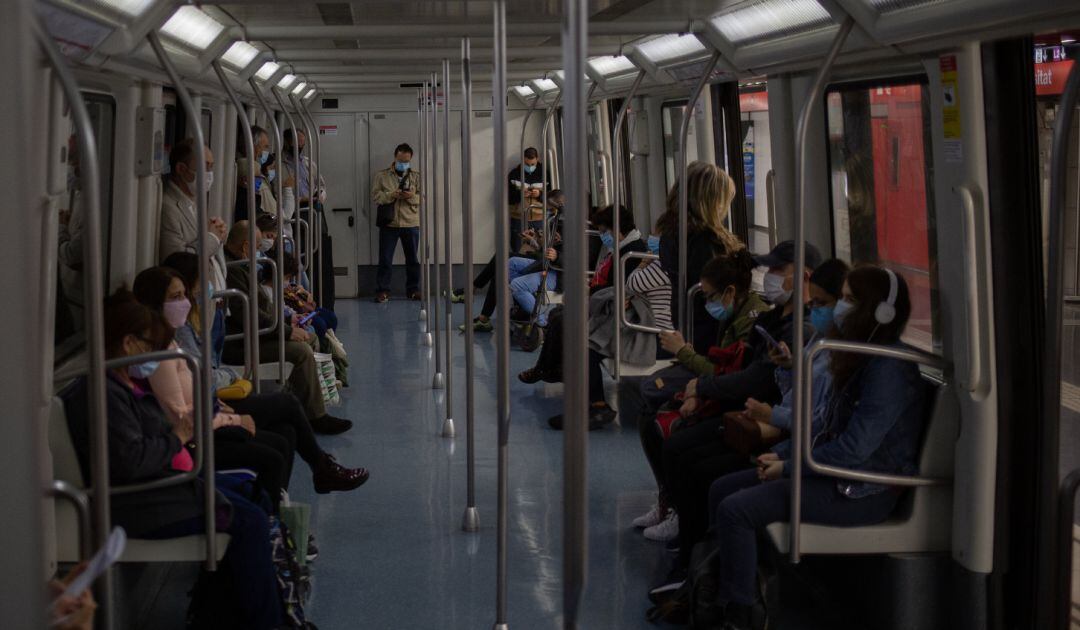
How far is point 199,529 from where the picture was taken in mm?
4133

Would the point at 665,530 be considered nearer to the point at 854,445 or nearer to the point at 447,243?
the point at 854,445

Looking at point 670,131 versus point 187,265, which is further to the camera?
point 670,131

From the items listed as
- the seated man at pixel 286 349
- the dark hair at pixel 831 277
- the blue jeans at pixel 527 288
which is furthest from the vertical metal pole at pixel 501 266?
the blue jeans at pixel 527 288

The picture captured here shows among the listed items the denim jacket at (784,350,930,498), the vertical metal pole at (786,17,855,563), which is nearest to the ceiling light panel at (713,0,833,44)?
the vertical metal pole at (786,17,855,563)

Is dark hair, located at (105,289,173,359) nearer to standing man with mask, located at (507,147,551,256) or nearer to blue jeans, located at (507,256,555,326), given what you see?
blue jeans, located at (507,256,555,326)

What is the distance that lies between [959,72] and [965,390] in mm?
1074

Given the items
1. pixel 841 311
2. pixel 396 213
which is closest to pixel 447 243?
pixel 841 311

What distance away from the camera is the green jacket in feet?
18.3

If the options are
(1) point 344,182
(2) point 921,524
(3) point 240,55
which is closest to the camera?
(2) point 921,524

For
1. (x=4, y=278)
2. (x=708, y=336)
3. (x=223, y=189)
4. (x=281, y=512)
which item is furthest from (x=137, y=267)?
(x=4, y=278)

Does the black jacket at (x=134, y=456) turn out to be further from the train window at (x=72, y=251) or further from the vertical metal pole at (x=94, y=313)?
the train window at (x=72, y=251)

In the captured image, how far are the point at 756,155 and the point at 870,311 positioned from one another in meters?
7.20

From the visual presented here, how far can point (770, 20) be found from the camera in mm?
5102

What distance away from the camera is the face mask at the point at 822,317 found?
176 inches
